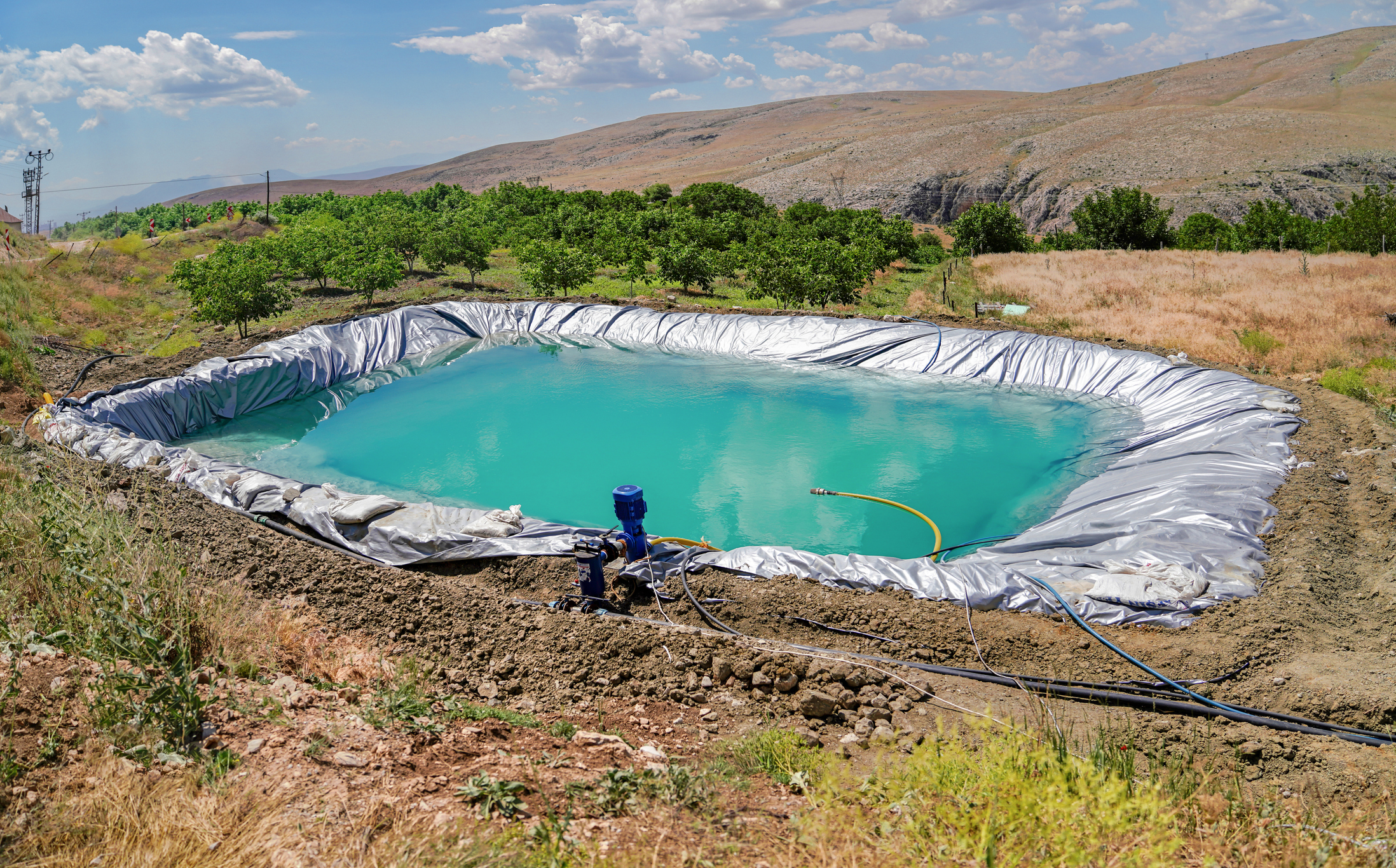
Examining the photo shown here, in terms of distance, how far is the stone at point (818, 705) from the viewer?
14.3 ft

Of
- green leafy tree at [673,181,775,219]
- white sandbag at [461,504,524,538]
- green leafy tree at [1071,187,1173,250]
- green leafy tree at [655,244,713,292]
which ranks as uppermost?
green leafy tree at [673,181,775,219]

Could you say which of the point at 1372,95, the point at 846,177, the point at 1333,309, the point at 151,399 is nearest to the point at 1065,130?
the point at 846,177

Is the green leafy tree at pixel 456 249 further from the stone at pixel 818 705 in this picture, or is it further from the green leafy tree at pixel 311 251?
the stone at pixel 818 705

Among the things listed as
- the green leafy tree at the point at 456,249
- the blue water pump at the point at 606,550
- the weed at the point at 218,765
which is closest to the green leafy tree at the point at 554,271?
the green leafy tree at the point at 456,249

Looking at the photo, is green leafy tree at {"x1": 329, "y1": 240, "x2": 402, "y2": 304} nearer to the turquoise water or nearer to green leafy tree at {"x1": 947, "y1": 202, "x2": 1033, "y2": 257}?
the turquoise water

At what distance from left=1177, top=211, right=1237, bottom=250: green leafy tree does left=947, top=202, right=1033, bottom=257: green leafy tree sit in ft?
21.5

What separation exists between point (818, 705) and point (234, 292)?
1723 centimetres

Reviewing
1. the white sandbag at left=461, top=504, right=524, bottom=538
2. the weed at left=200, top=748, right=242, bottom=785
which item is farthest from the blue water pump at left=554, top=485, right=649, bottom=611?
the weed at left=200, top=748, right=242, bottom=785

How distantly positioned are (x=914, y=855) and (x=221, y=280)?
733 inches

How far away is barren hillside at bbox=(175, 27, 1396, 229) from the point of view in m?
50.2

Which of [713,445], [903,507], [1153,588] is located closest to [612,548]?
[903,507]

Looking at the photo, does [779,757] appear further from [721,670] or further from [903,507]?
[903,507]

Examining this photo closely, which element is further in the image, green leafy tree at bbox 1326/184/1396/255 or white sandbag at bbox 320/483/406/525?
green leafy tree at bbox 1326/184/1396/255

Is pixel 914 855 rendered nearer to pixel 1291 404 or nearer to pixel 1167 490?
pixel 1167 490
